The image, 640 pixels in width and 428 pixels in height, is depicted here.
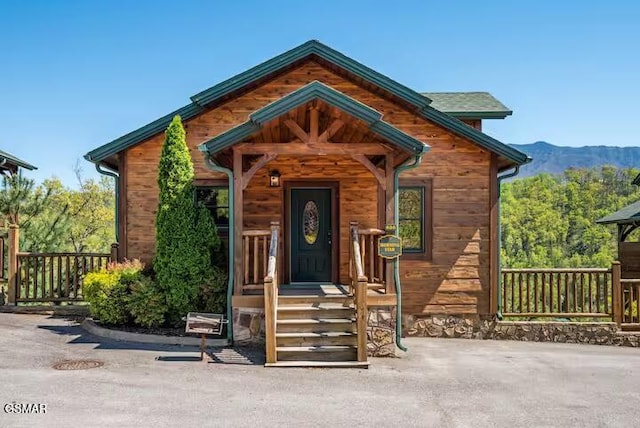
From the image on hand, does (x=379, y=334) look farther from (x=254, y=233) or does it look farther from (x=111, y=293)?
(x=111, y=293)

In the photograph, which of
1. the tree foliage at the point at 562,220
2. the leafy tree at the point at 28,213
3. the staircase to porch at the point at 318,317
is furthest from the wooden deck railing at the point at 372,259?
the tree foliage at the point at 562,220

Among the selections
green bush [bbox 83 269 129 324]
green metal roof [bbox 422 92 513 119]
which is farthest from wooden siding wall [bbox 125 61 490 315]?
green metal roof [bbox 422 92 513 119]

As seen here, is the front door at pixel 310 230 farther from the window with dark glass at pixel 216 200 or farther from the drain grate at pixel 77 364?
the drain grate at pixel 77 364

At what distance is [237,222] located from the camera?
355 inches

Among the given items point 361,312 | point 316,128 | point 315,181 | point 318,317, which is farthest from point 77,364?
point 315,181

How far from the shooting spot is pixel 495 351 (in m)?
9.86

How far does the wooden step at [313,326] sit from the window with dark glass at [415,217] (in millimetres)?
3066

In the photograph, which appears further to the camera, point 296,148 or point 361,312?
point 296,148

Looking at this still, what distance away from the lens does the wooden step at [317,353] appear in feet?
27.0

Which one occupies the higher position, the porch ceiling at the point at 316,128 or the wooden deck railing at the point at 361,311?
the porch ceiling at the point at 316,128

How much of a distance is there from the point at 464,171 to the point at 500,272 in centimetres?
222

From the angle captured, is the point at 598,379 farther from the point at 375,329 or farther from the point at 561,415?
the point at 375,329

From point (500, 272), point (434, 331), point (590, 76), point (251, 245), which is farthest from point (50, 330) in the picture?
point (590, 76)

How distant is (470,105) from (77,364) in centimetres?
1007
